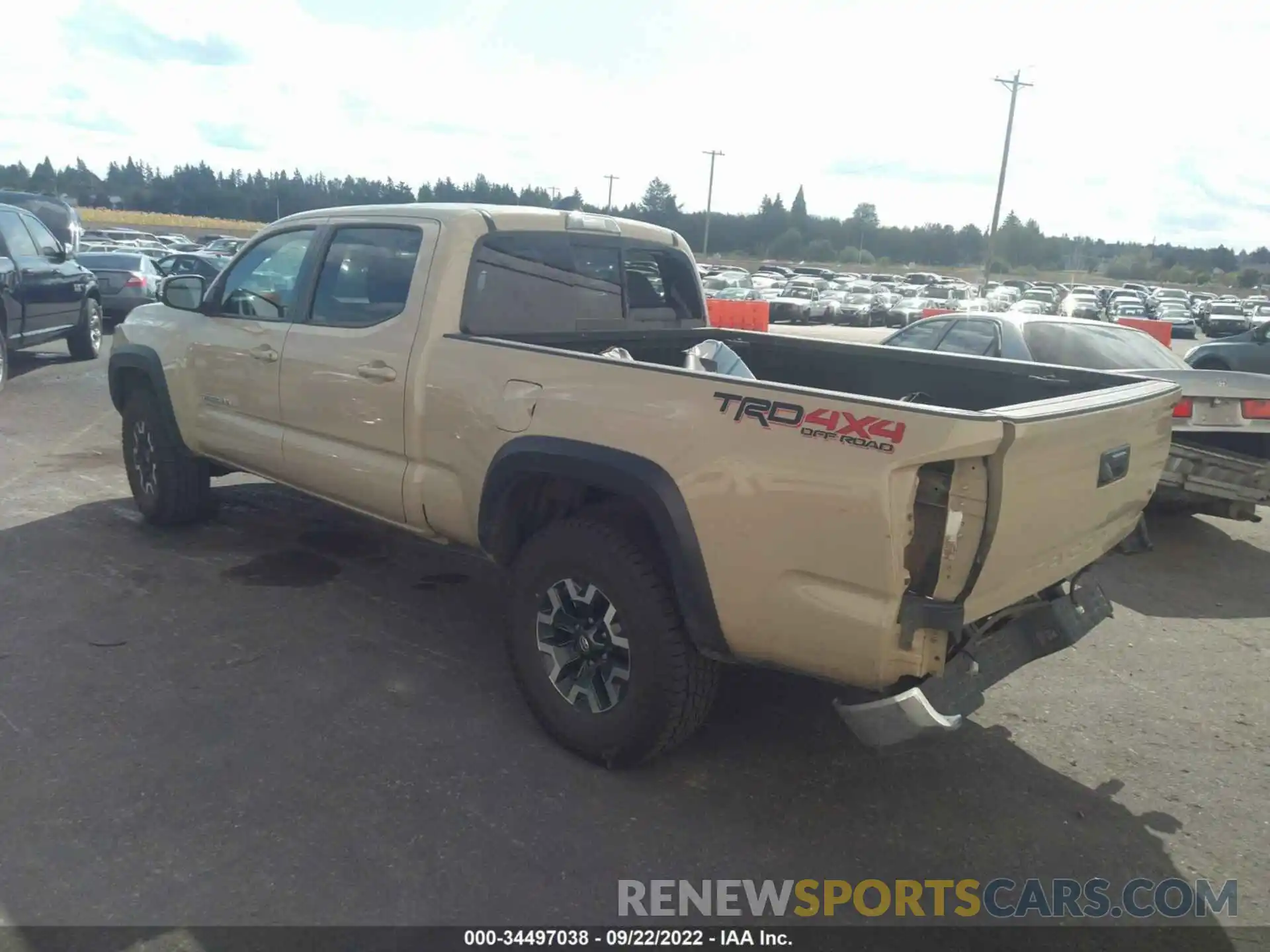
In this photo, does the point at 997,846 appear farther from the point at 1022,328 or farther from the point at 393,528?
the point at 1022,328

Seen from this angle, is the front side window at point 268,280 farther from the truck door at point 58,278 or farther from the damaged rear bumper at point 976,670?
the truck door at point 58,278

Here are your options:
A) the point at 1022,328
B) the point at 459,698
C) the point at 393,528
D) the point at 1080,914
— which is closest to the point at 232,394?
the point at 393,528

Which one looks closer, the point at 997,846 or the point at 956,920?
the point at 956,920

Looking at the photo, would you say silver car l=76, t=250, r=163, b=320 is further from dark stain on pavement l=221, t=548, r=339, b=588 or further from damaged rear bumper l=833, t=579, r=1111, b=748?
damaged rear bumper l=833, t=579, r=1111, b=748

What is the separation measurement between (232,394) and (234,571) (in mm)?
954

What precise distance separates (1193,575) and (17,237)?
12.1m

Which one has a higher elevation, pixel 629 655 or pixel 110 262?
pixel 110 262

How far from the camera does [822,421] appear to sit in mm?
2826

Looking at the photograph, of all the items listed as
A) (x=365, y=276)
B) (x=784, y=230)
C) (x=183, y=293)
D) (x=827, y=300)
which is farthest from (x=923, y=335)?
(x=784, y=230)

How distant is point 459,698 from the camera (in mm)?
4117

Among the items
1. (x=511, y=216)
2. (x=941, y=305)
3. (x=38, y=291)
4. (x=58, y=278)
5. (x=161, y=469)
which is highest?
(x=511, y=216)

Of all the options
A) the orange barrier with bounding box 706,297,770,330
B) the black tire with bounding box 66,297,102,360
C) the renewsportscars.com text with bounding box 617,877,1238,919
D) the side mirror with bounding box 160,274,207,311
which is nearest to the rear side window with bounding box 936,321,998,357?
the side mirror with bounding box 160,274,207,311

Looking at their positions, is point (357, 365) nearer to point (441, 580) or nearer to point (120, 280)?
point (441, 580)

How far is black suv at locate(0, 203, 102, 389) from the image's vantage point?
10.8m
